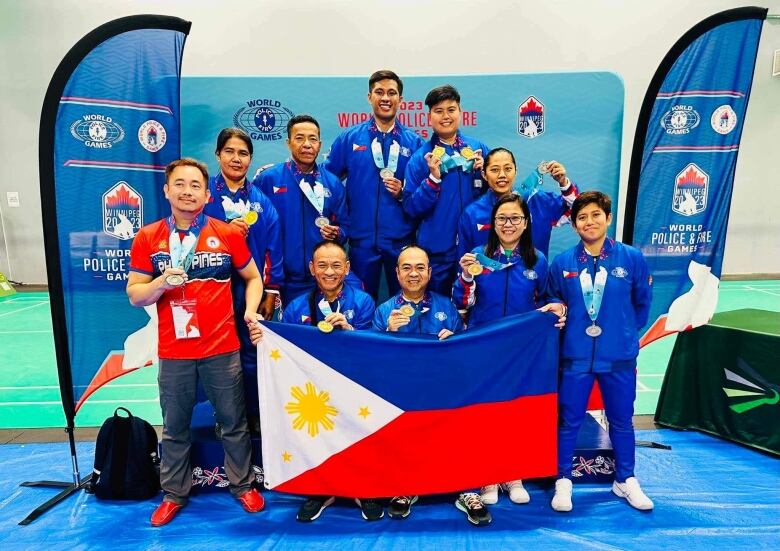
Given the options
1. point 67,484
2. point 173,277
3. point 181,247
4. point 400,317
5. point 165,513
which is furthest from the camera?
point 67,484

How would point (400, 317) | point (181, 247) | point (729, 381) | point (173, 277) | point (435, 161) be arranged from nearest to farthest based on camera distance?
point (173, 277) < point (181, 247) < point (400, 317) < point (435, 161) < point (729, 381)

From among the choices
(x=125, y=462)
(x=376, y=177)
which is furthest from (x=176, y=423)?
(x=376, y=177)

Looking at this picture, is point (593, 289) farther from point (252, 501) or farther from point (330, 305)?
point (252, 501)

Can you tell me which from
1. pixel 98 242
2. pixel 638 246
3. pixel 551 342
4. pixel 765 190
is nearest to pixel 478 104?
pixel 638 246

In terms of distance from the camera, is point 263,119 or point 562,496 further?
point 263,119

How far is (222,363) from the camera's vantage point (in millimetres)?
3283

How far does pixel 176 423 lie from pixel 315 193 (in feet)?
6.24

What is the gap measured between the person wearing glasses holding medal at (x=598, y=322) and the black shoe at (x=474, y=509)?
1.67ft

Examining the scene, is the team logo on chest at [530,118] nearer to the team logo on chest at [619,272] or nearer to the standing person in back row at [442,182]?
the standing person in back row at [442,182]

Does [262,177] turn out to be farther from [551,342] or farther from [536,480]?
[536,480]

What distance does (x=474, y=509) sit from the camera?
332 centimetres

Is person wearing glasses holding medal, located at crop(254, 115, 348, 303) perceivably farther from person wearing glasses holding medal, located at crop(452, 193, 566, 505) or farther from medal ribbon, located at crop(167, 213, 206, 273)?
person wearing glasses holding medal, located at crop(452, 193, 566, 505)

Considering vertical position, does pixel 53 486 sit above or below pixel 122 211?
below

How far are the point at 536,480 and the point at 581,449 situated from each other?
415mm
